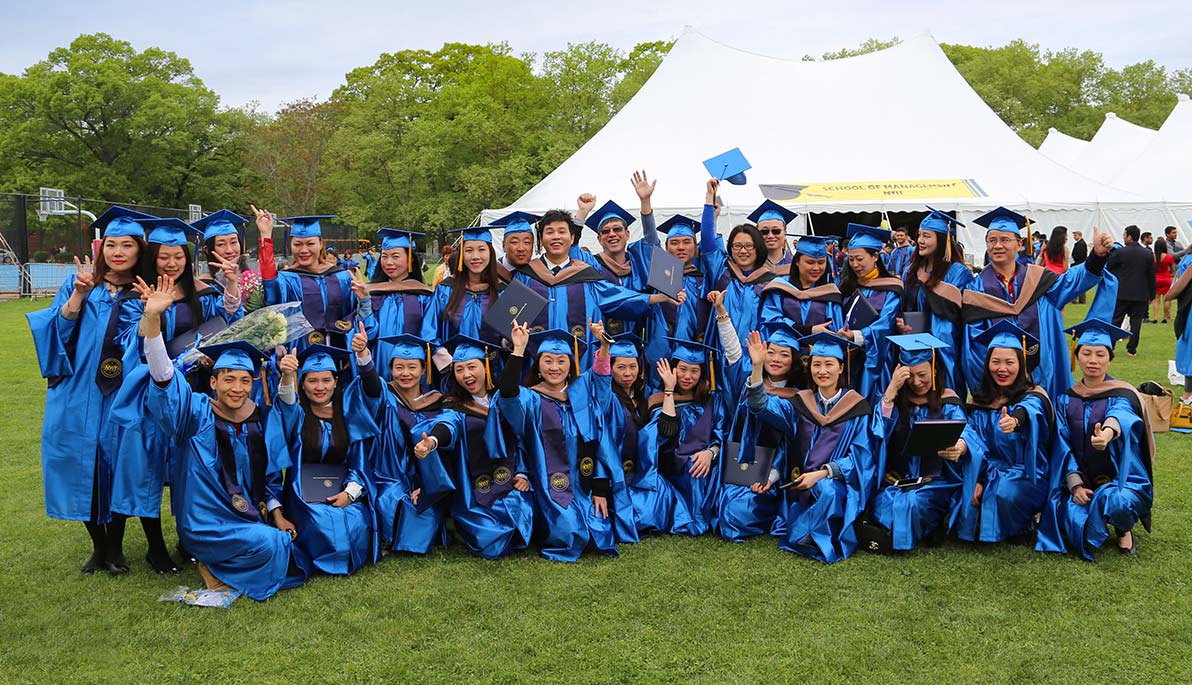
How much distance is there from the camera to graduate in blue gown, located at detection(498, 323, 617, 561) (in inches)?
180

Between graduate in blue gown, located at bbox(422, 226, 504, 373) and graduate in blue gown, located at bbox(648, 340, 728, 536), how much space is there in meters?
1.04

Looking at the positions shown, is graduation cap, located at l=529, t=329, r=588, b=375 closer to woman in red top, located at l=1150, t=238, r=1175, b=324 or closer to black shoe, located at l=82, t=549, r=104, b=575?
black shoe, located at l=82, t=549, r=104, b=575

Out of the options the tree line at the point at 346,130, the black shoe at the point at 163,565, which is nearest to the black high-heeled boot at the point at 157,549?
the black shoe at the point at 163,565

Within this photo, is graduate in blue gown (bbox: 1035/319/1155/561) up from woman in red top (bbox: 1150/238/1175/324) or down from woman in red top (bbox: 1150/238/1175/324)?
down

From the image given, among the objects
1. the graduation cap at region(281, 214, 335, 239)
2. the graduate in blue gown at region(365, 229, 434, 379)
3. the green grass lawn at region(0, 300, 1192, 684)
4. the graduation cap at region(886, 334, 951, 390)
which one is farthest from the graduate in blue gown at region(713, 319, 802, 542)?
the graduation cap at region(281, 214, 335, 239)

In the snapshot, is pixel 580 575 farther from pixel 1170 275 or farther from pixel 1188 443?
pixel 1170 275

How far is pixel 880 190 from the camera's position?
15.6 metres

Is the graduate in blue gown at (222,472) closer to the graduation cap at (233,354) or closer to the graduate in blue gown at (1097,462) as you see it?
the graduation cap at (233,354)

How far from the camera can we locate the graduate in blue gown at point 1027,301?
509cm

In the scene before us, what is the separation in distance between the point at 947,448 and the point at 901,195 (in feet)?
39.2

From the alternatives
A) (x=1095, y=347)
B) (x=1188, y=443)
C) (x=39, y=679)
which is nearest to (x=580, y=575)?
(x=39, y=679)

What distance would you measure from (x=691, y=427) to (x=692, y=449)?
0.13 meters

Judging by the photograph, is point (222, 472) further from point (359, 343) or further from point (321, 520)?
point (359, 343)

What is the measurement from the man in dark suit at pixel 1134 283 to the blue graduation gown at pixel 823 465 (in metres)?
8.21
